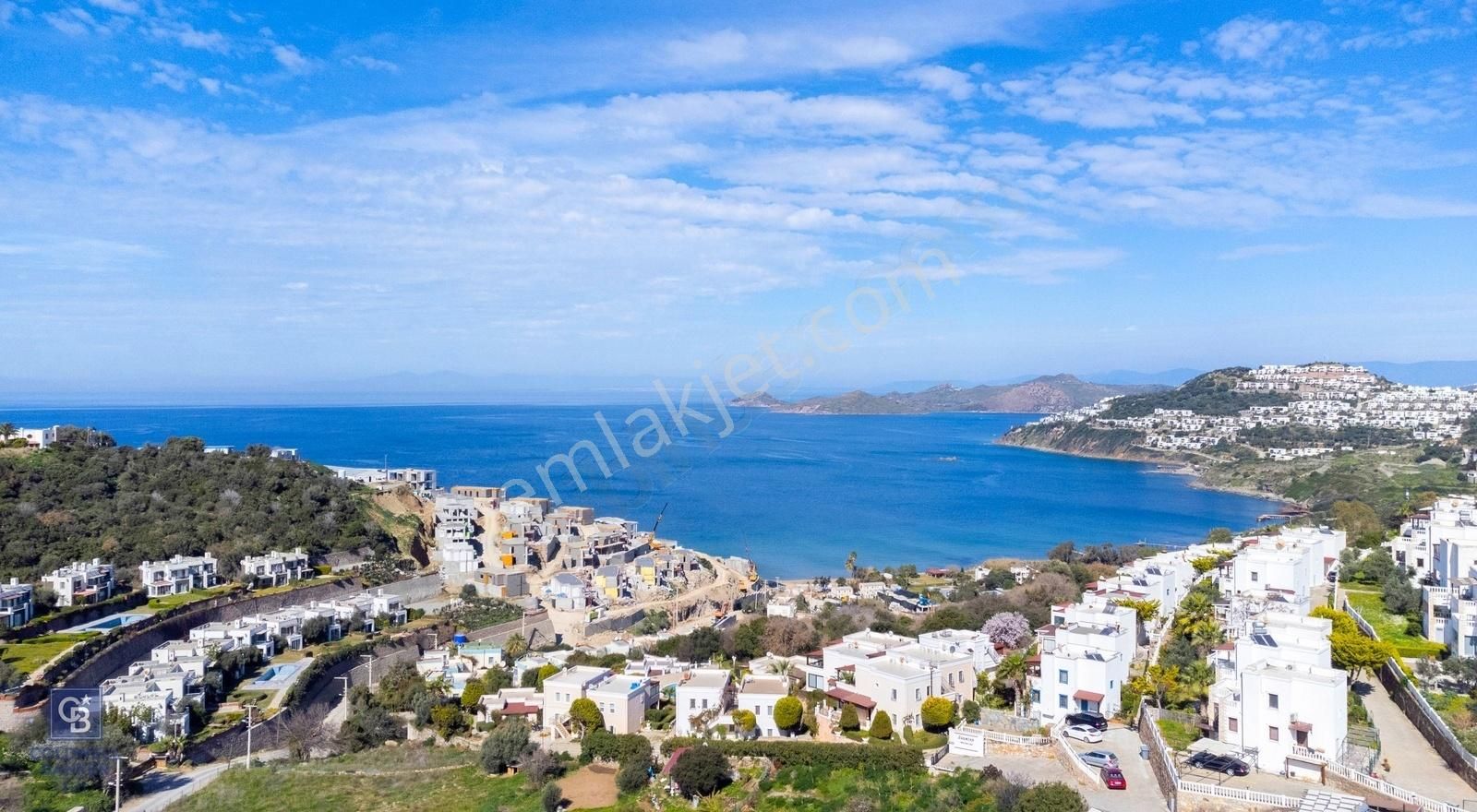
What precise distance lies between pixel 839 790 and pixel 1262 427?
71.6m

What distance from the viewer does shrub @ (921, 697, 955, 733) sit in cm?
1212

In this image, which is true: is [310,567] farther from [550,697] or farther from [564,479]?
[564,479]

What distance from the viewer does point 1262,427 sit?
71.6 meters

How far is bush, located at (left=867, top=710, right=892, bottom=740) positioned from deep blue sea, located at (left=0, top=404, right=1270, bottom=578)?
18.5 meters

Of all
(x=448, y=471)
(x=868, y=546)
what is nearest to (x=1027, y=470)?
(x=868, y=546)

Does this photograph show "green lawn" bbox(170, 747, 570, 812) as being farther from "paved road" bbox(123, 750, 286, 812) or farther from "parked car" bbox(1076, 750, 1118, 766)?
"parked car" bbox(1076, 750, 1118, 766)

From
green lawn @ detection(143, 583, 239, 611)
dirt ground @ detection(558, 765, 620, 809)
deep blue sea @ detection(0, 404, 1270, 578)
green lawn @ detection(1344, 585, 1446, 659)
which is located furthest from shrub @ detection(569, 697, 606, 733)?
deep blue sea @ detection(0, 404, 1270, 578)

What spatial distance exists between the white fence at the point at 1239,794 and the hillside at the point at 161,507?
69.1ft

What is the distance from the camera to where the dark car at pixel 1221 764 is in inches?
364

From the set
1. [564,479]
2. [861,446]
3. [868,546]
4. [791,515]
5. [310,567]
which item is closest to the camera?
[310,567]

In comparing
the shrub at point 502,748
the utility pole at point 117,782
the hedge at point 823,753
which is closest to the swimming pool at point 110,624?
the utility pole at point 117,782

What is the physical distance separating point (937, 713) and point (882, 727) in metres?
0.72

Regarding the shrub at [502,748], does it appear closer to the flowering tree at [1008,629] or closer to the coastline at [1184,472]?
the flowering tree at [1008,629]

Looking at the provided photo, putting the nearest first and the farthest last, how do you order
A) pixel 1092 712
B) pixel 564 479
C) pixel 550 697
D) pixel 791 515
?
pixel 1092 712
pixel 550 697
pixel 791 515
pixel 564 479
